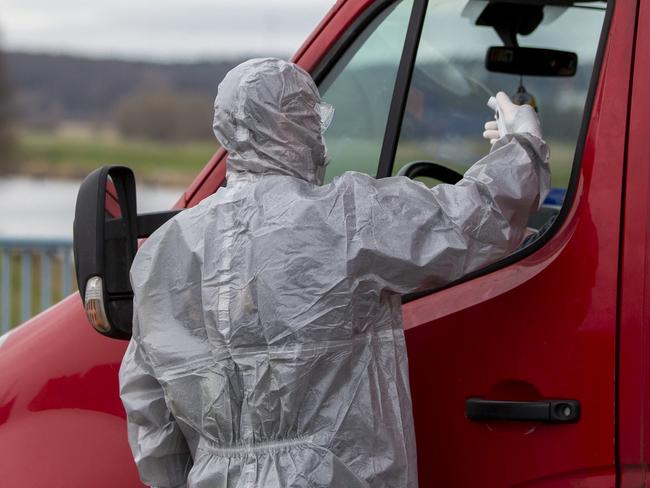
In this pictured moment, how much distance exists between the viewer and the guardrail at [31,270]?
7.31 m

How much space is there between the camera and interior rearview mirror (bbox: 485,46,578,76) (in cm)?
314

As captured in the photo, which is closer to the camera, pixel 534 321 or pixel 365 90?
pixel 534 321

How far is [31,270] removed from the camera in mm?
7348

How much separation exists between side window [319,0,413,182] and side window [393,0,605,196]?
7 centimetres

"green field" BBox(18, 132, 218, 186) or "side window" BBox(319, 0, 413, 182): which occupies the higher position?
"green field" BBox(18, 132, 218, 186)

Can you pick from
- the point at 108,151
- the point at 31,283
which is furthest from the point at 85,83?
the point at 31,283

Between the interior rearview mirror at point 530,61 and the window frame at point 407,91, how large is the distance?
0.25 meters

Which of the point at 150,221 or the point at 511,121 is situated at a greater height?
the point at 511,121

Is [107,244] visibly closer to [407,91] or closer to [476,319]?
[476,319]

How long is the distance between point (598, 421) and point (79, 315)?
1241mm

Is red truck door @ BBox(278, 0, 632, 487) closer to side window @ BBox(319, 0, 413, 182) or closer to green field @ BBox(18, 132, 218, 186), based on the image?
side window @ BBox(319, 0, 413, 182)

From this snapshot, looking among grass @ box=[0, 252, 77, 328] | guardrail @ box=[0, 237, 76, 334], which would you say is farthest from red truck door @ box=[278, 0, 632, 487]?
grass @ box=[0, 252, 77, 328]

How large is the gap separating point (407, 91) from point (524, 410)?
3.14 ft

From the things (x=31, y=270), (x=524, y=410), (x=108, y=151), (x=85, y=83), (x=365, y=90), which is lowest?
(x=524, y=410)
